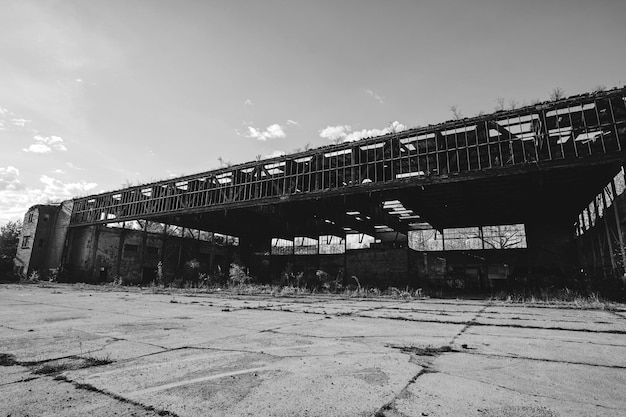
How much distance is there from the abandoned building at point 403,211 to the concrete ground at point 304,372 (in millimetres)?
9478

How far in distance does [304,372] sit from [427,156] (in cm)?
1270

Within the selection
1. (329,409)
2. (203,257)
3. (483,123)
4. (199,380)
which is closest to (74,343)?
(199,380)

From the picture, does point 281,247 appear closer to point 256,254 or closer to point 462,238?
point 256,254

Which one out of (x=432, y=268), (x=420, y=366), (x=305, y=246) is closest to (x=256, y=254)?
(x=305, y=246)

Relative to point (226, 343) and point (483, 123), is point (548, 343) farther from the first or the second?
point (483, 123)

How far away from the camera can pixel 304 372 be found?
2809 millimetres

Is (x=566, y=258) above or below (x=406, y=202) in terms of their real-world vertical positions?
below

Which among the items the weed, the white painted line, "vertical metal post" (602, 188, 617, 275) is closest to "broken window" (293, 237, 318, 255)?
"vertical metal post" (602, 188, 617, 275)

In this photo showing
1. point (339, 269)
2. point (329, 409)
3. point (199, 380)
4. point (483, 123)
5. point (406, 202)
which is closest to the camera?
point (329, 409)

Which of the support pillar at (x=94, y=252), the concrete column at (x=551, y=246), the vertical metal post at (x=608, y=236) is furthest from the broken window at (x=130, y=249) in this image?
the vertical metal post at (x=608, y=236)

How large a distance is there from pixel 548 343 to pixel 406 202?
1238 cm

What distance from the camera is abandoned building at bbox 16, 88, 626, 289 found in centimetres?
1234

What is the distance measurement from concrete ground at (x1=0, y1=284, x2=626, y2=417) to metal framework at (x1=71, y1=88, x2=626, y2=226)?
9123mm

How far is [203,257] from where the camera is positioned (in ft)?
108
